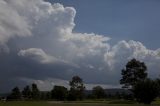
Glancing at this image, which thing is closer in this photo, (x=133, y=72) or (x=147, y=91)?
(x=147, y=91)

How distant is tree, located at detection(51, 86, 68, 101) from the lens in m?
179

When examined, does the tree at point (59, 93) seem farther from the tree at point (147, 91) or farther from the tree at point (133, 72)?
the tree at point (147, 91)

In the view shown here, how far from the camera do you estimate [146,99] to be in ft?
332

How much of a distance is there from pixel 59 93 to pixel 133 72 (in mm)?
50285

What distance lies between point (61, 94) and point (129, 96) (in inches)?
1908

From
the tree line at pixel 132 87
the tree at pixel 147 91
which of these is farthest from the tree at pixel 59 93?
the tree at pixel 147 91

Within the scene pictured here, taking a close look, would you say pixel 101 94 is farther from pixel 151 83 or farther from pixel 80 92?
pixel 151 83

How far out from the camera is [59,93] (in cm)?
18212

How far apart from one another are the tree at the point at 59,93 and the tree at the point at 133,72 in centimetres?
4254

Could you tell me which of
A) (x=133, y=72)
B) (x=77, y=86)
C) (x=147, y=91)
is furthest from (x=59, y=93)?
(x=147, y=91)

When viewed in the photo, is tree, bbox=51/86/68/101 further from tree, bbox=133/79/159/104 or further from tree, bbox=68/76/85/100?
tree, bbox=133/79/159/104

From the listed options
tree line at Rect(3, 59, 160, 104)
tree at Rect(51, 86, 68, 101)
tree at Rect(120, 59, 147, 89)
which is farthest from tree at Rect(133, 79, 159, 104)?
tree at Rect(51, 86, 68, 101)

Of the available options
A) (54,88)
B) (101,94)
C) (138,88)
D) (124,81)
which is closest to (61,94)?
(54,88)

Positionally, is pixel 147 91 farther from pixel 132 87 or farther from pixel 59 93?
pixel 59 93
